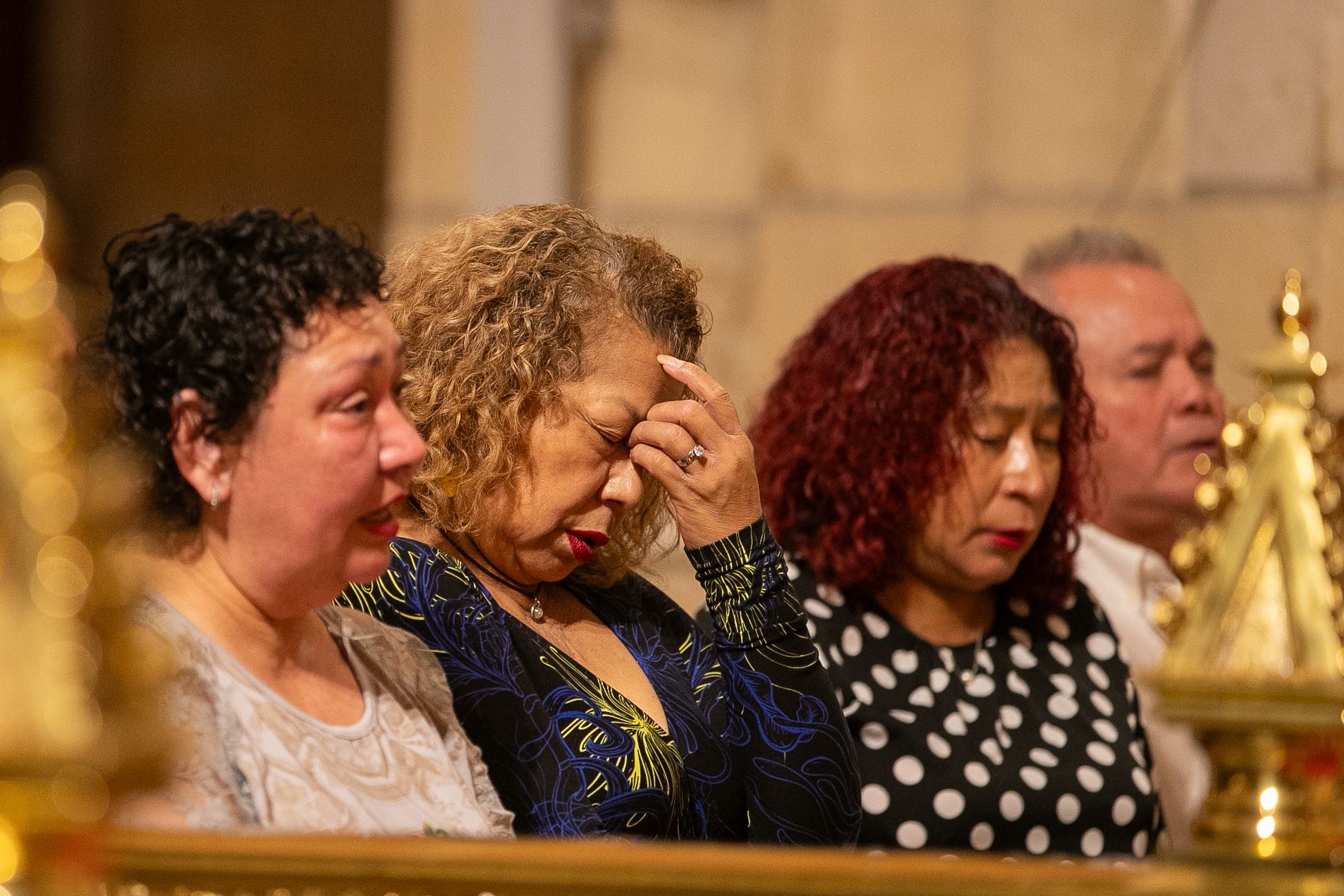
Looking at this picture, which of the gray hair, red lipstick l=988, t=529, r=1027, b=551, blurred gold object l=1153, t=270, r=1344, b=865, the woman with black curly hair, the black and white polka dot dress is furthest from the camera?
the gray hair

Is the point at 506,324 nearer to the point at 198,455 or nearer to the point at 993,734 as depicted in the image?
the point at 198,455

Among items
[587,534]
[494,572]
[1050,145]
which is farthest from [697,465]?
[1050,145]

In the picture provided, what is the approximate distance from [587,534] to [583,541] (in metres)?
0.01

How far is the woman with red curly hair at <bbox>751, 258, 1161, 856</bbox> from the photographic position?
2641 mm

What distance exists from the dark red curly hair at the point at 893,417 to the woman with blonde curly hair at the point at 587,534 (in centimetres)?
57

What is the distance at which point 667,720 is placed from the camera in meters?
2.25

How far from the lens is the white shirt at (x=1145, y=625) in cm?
286

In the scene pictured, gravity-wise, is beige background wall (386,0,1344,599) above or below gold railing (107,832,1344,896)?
above

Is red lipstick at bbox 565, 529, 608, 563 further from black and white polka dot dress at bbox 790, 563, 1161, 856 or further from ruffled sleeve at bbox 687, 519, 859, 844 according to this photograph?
black and white polka dot dress at bbox 790, 563, 1161, 856

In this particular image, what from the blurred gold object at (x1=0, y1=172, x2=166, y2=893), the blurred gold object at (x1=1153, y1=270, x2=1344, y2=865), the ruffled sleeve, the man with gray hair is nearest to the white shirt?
the man with gray hair

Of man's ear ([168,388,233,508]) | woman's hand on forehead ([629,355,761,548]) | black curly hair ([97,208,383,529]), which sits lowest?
woman's hand on forehead ([629,355,761,548])

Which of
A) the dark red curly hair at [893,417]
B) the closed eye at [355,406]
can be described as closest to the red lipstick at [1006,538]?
the dark red curly hair at [893,417]

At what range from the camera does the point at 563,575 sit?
2252 millimetres

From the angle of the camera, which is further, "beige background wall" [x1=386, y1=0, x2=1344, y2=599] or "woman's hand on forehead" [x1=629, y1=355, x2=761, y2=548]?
"beige background wall" [x1=386, y1=0, x2=1344, y2=599]
